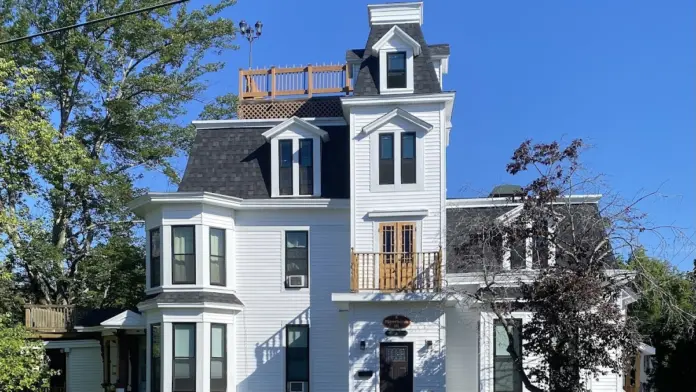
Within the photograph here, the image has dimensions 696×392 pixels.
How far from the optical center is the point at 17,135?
71.4 feet

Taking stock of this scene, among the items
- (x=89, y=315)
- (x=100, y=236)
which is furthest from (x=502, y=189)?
(x=100, y=236)

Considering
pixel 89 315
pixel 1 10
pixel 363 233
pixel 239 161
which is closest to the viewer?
→ pixel 363 233

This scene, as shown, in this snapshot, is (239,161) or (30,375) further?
(239,161)

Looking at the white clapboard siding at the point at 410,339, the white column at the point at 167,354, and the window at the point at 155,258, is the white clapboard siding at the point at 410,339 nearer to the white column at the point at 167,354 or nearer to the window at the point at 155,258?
the white column at the point at 167,354

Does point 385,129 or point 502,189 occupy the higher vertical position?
point 385,129

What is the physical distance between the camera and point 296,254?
71.1ft

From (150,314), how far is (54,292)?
9.09 metres

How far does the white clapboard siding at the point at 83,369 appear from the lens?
25.1m

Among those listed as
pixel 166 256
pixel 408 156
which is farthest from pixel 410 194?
pixel 166 256

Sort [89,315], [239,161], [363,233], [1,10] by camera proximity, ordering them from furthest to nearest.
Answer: [1,10] → [89,315] → [239,161] → [363,233]

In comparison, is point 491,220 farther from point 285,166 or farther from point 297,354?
point 297,354

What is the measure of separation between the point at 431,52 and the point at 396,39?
1828 millimetres

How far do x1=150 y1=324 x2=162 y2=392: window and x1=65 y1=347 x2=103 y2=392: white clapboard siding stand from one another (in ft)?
16.0

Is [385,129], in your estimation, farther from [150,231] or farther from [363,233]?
[150,231]
